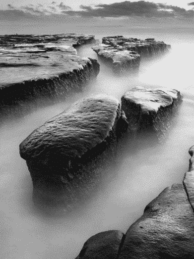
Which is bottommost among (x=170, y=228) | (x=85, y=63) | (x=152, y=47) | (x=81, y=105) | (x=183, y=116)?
(x=170, y=228)

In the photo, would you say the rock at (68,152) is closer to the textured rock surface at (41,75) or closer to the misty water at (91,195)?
the misty water at (91,195)

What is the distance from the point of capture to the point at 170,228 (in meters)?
1.29

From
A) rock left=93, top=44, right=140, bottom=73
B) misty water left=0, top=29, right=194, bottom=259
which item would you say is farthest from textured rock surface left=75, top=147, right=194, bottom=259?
rock left=93, top=44, right=140, bottom=73

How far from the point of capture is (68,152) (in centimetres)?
169

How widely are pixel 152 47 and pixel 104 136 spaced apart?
7.58 m

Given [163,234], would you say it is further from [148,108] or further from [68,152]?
[148,108]

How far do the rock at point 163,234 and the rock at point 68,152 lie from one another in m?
0.55

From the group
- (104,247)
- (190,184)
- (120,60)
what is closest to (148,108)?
(190,184)

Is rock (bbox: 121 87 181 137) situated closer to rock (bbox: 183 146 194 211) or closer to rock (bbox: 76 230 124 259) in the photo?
rock (bbox: 183 146 194 211)

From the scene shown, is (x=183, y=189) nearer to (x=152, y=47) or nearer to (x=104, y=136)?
(x=104, y=136)

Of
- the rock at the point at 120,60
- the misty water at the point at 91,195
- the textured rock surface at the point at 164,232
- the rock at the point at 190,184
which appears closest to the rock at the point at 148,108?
the misty water at the point at 91,195

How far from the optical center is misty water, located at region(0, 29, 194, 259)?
Result: 1557mm

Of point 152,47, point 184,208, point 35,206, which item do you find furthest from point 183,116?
point 152,47

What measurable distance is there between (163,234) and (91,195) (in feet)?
2.40
